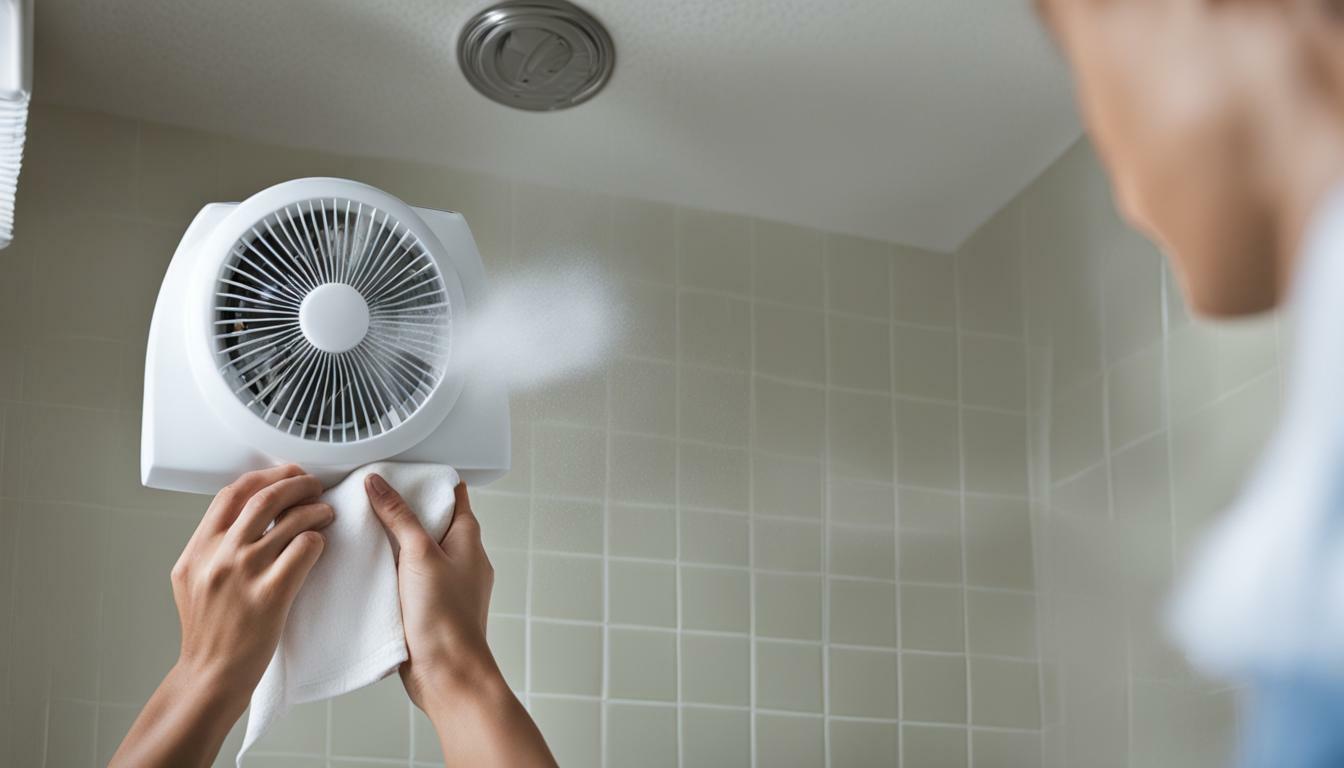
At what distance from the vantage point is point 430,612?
3.35 feet

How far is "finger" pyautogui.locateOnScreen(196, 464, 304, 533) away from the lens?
3.38 ft

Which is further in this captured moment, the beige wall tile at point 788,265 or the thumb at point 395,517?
the beige wall tile at point 788,265

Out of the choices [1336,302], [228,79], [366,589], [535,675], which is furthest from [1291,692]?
[228,79]

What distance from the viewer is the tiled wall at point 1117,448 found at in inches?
59.1

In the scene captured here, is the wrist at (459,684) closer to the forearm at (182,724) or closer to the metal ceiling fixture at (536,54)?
the forearm at (182,724)

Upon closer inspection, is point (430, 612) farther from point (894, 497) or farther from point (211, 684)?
point (894, 497)

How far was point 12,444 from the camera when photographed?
5.02 feet

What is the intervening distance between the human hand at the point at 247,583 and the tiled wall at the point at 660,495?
0.51 m

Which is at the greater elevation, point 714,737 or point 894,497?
point 894,497

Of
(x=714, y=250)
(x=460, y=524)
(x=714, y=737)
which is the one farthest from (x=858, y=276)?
(x=460, y=524)

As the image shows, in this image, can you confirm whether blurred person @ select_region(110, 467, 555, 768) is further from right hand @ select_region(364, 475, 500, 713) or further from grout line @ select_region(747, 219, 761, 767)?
grout line @ select_region(747, 219, 761, 767)

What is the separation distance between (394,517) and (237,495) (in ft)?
0.37

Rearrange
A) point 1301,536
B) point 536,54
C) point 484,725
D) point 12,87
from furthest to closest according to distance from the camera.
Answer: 1. point 536,54
2. point 12,87
3. point 484,725
4. point 1301,536

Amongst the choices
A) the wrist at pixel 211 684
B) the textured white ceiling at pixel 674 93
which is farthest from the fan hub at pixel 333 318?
the textured white ceiling at pixel 674 93
